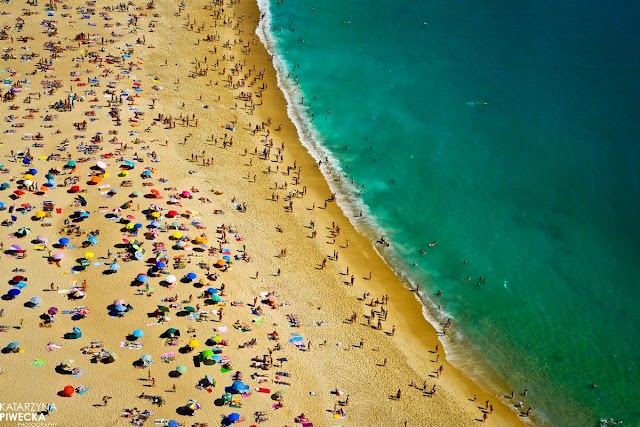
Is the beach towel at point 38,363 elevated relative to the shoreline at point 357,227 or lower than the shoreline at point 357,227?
lower

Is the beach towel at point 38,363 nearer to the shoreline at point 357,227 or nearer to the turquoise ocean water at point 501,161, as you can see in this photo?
the shoreline at point 357,227

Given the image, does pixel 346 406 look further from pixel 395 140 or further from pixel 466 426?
pixel 395 140

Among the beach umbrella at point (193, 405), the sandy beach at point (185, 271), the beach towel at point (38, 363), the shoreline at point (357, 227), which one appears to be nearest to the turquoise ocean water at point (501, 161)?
the shoreline at point (357, 227)

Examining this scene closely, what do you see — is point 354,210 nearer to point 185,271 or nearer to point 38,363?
point 185,271

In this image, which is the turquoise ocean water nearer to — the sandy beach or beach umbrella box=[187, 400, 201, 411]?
the sandy beach

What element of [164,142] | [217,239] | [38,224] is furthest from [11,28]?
[217,239]

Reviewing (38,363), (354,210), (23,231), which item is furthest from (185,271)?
(354,210)
